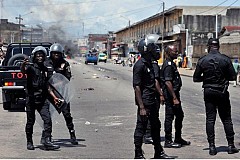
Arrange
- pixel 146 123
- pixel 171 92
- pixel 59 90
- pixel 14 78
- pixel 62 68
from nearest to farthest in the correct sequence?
pixel 146 123 → pixel 171 92 → pixel 59 90 → pixel 62 68 → pixel 14 78

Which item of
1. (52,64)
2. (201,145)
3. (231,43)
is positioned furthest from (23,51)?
(231,43)

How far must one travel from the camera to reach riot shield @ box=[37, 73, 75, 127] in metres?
9.69

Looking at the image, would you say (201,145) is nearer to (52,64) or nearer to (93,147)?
(93,147)

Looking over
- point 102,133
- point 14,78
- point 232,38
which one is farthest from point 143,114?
point 232,38

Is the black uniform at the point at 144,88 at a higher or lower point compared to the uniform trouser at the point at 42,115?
higher

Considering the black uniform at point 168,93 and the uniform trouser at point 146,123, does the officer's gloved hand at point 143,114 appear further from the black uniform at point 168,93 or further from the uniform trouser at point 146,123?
the black uniform at point 168,93

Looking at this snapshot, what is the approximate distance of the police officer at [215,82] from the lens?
29.1 ft

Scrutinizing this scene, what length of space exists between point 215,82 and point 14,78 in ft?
26.9

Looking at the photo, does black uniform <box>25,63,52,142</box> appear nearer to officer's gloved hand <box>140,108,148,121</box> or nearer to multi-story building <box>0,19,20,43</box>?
officer's gloved hand <box>140,108,148,121</box>

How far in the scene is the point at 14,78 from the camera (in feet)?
51.3

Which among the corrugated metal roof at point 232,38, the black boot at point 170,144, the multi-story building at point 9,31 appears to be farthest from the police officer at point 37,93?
the multi-story building at point 9,31

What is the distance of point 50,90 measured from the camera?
9594mm

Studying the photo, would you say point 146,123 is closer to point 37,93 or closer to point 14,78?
point 37,93

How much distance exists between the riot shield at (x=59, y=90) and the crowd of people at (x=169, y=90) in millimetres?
1662
